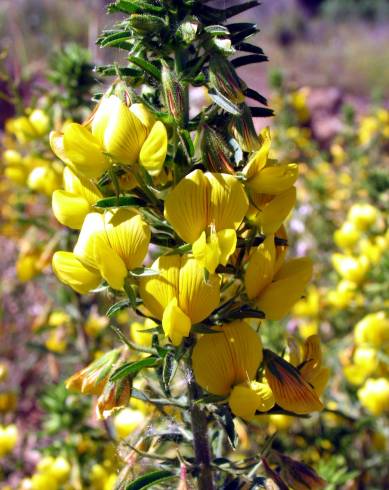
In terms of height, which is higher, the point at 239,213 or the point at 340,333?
the point at 239,213

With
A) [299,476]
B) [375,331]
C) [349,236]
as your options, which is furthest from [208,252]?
[349,236]

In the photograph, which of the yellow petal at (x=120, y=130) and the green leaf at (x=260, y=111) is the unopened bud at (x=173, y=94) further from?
the green leaf at (x=260, y=111)

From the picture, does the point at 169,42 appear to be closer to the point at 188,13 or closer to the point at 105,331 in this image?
the point at 188,13

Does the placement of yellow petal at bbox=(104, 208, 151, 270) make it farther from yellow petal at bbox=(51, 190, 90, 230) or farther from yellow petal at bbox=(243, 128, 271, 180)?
yellow petal at bbox=(243, 128, 271, 180)

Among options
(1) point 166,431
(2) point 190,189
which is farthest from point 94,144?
(1) point 166,431

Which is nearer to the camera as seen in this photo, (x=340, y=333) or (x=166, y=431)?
(x=166, y=431)

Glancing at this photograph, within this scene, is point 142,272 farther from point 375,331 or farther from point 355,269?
point 355,269
